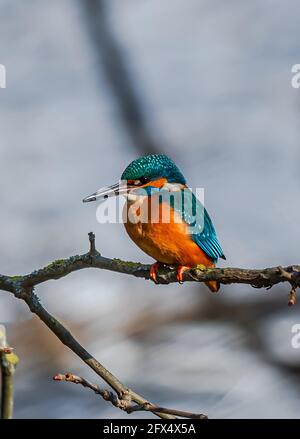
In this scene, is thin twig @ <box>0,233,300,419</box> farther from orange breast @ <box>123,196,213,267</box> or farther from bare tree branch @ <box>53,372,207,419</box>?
orange breast @ <box>123,196,213,267</box>

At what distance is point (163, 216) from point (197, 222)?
11 centimetres

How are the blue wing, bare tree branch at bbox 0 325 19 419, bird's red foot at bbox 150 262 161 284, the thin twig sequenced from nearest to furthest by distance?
1. bare tree branch at bbox 0 325 19 419
2. the thin twig
3. bird's red foot at bbox 150 262 161 284
4. the blue wing

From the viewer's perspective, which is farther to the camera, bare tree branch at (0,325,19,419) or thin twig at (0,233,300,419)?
thin twig at (0,233,300,419)

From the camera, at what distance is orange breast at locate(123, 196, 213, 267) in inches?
101

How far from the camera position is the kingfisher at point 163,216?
2.58 m

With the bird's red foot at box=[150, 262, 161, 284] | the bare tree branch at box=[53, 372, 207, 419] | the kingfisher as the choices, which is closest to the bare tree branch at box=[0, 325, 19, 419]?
the bare tree branch at box=[53, 372, 207, 419]

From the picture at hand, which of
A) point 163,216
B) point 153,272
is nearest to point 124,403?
point 153,272

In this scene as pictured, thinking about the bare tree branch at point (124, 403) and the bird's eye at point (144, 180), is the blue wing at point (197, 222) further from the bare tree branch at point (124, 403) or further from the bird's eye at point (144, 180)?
the bare tree branch at point (124, 403)

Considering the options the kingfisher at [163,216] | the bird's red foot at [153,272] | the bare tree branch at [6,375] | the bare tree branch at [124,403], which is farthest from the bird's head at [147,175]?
the bare tree branch at [6,375]

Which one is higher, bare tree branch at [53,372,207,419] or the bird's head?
the bird's head

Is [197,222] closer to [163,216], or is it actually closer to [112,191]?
[163,216]

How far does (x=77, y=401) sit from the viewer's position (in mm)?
3246

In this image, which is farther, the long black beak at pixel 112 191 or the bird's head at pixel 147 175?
the bird's head at pixel 147 175
